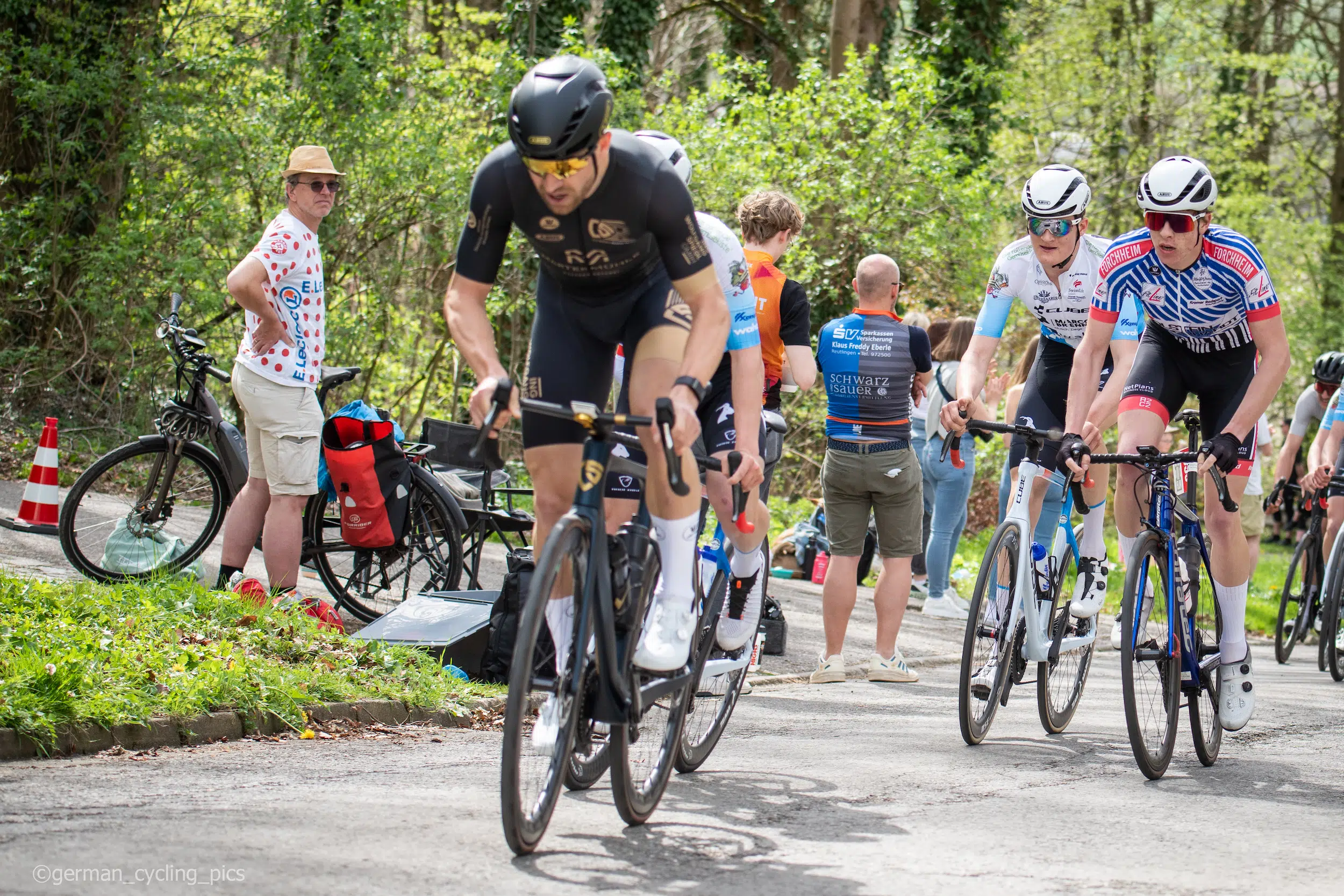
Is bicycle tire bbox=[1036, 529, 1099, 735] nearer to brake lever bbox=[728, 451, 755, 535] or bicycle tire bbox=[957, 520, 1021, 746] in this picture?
bicycle tire bbox=[957, 520, 1021, 746]

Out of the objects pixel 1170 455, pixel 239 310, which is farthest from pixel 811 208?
pixel 1170 455

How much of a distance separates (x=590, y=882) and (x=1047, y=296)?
441 cm

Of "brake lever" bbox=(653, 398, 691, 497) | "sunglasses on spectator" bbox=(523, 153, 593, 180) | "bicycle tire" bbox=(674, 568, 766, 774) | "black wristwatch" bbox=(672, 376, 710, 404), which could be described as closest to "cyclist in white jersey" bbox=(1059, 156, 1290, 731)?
"bicycle tire" bbox=(674, 568, 766, 774)

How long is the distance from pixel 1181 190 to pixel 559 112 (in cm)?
298

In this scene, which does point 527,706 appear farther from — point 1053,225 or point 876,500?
point 876,500

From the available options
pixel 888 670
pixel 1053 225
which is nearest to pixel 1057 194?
pixel 1053 225

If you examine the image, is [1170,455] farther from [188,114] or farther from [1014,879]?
[188,114]

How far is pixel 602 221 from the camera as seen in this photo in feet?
14.5

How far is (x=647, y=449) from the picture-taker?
4.53 m

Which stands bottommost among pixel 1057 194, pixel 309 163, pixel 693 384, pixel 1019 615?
pixel 1019 615

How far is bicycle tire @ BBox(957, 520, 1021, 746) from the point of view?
6211mm

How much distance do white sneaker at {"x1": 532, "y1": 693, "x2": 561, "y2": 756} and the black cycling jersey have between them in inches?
50.5

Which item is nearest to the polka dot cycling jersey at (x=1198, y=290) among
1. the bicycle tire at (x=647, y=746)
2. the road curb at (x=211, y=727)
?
the bicycle tire at (x=647, y=746)

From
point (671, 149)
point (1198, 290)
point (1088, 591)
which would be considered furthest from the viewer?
point (1088, 591)
